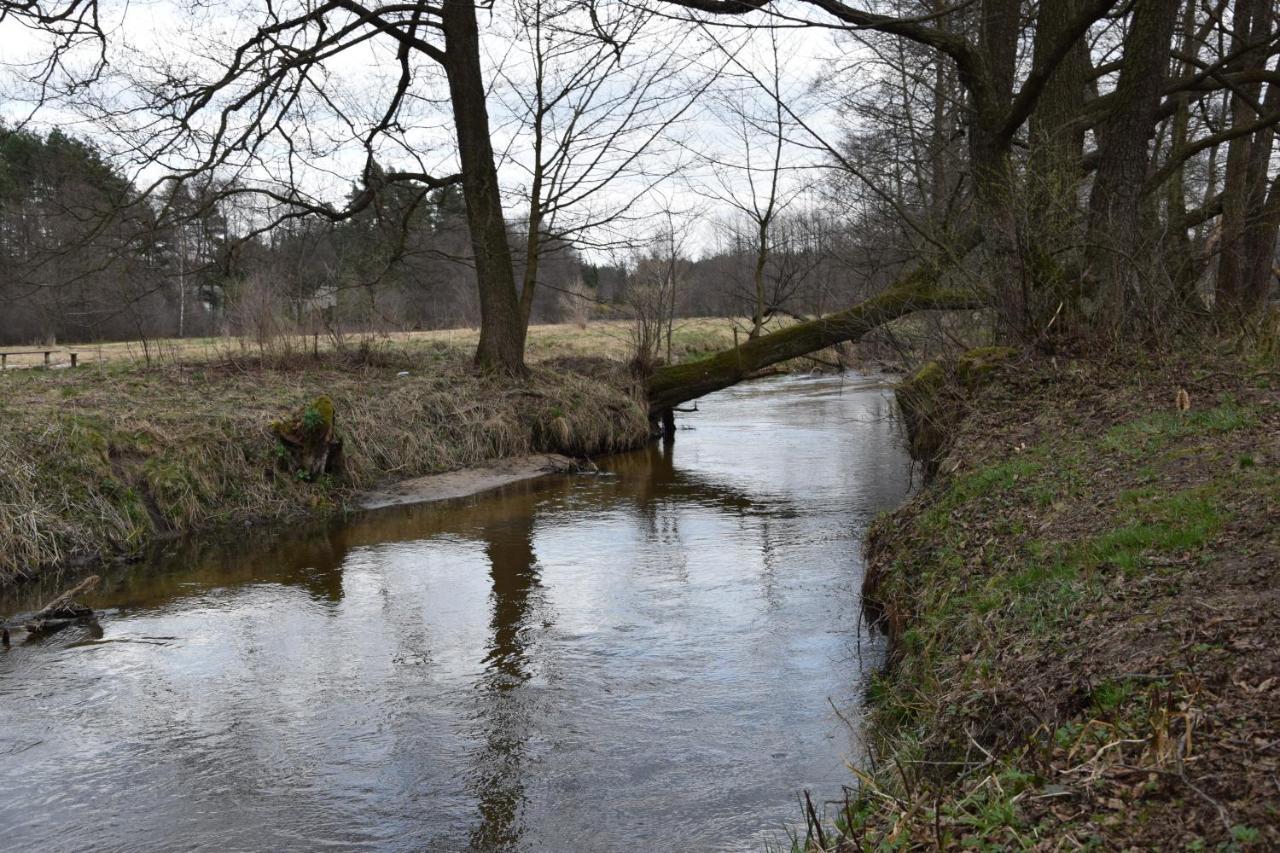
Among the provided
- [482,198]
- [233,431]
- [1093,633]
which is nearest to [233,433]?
[233,431]

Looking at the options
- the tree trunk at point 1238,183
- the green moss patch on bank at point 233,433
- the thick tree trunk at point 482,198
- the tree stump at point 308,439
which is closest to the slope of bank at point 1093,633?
the tree trunk at point 1238,183

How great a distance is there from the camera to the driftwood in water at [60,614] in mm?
7582

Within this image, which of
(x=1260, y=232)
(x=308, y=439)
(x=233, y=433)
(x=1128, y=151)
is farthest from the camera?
(x=1260, y=232)

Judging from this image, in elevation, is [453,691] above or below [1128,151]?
below

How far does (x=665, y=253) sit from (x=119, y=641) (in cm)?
1335

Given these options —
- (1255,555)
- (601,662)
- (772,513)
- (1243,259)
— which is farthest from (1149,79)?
(601,662)

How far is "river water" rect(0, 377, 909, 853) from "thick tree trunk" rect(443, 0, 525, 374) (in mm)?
5908

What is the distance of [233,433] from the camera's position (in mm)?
11820

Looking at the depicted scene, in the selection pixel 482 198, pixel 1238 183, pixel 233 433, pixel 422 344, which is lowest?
pixel 233 433

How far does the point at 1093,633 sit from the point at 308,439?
997cm

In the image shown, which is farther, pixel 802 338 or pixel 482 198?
pixel 482 198

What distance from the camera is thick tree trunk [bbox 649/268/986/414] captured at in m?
12.4

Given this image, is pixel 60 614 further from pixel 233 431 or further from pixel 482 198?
pixel 482 198

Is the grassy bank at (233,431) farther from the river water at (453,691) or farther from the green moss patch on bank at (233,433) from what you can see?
the river water at (453,691)
